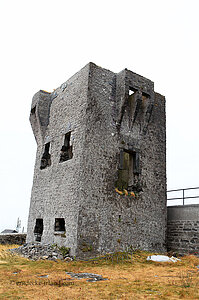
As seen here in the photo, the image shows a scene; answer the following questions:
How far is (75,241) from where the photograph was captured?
900 cm

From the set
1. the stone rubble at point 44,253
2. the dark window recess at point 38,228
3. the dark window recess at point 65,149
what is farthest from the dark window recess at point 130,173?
the dark window recess at point 38,228

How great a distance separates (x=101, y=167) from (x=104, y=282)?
15.4 feet

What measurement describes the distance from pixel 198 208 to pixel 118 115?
4.98 metres

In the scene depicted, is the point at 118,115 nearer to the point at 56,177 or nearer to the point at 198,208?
the point at 56,177

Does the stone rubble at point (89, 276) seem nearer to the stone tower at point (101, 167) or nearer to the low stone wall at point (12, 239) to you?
the stone tower at point (101, 167)

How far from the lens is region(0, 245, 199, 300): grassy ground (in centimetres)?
513

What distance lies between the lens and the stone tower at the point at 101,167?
9672 millimetres

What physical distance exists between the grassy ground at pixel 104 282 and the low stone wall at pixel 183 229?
1207 millimetres

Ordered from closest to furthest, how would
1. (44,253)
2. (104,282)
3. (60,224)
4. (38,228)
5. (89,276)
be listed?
(104,282)
(89,276)
(44,253)
(60,224)
(38,228)

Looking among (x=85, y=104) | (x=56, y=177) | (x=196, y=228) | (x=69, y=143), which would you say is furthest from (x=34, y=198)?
(x=196, y=228)

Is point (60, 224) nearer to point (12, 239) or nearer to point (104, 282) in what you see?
point (104, 282)

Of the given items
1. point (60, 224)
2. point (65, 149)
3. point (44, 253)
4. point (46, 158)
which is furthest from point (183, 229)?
point (46, 158)

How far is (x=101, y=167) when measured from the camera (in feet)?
33.6

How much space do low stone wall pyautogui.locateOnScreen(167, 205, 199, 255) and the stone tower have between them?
1.71ft
